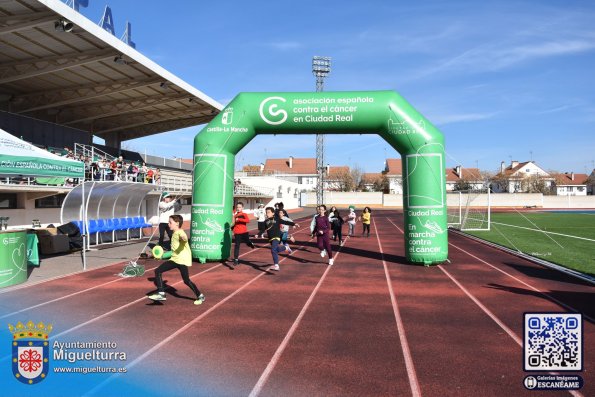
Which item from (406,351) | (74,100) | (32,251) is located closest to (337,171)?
(74,100)

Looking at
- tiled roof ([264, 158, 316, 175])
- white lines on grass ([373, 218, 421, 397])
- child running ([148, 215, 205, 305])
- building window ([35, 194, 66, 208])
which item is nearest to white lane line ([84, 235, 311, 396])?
child running ([148, 215, 205, 305])

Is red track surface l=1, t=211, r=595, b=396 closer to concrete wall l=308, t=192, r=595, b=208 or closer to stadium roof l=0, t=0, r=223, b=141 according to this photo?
stadium roof l=0, t=0, r=223, b=141

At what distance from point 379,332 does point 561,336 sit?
249 centimetres

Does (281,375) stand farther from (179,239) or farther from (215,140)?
(215,140)

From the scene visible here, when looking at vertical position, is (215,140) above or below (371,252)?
above

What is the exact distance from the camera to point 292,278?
10.9 m

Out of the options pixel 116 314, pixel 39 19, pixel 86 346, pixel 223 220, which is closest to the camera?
pixel 86 346

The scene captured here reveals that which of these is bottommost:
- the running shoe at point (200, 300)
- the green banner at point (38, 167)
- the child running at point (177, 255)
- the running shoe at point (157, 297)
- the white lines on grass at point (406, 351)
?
the white lines on grass at point (406, 351)

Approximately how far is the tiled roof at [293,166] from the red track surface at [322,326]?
97.6m

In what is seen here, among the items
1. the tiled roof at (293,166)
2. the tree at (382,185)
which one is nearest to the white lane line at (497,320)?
the tree at (382,185)

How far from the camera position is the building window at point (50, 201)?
58.1 ft

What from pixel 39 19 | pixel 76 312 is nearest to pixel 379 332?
pixel 76 312

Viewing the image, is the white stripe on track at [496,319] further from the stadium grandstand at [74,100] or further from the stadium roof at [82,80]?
the stadium roof at [82,80]

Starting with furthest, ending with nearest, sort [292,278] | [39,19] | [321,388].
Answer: [39,19]
[292,278]
[321,388]
